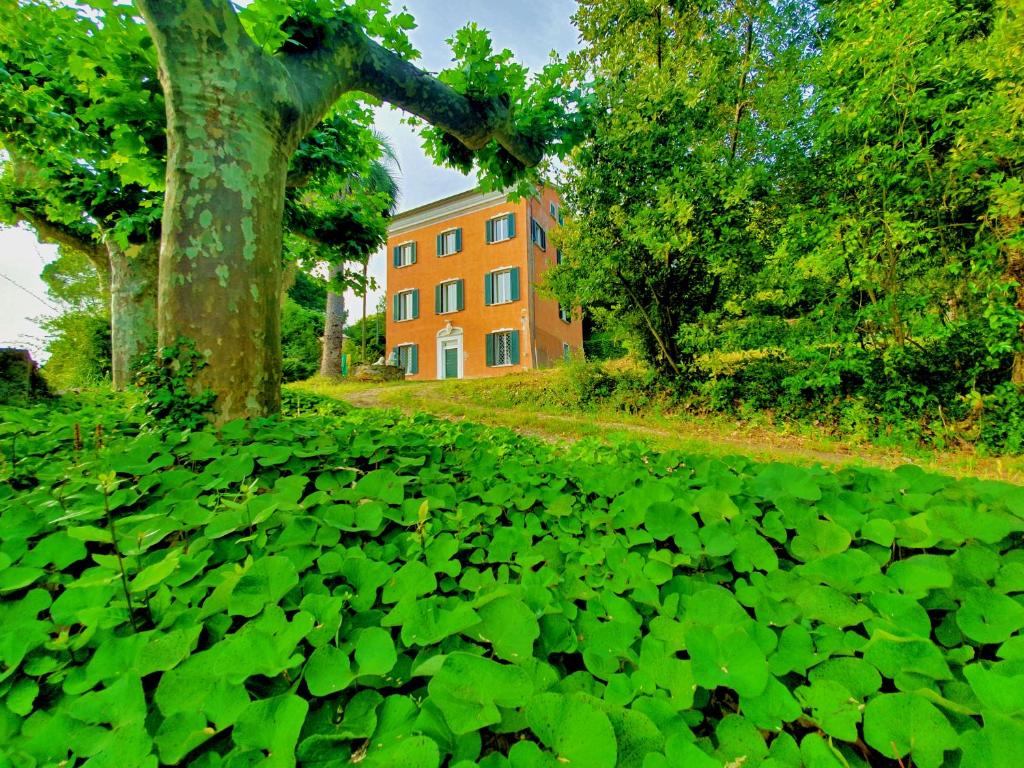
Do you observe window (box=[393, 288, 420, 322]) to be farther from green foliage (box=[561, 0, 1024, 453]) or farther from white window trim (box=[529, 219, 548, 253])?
green foliage (box=[561, 0, 1024, 453])

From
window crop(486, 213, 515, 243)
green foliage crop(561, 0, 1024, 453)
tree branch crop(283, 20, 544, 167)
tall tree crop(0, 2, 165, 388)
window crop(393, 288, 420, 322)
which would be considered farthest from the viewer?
window crop(393, 288, 420, 322)

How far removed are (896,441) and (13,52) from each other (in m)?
11.1

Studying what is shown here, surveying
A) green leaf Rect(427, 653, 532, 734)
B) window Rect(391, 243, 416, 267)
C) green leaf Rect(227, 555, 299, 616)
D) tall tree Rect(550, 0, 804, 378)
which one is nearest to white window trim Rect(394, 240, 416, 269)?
window Rect(391, 243, 416, 267)

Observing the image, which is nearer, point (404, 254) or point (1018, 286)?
point (1018, 286)

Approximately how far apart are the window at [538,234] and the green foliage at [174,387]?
15560 millimetres

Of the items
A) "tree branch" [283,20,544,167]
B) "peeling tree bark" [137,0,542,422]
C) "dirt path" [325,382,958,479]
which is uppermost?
"tree branch" [283,20,544,167]

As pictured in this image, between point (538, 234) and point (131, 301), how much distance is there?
13.5m

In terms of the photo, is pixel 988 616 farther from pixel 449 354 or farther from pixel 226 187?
pixel 449 354

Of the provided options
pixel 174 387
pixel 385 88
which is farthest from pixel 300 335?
pixel 174 387

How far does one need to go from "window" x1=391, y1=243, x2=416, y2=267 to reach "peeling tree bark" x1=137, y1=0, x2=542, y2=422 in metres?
17.2

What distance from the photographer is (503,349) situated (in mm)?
16297

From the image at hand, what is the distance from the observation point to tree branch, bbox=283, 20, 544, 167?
101 inches

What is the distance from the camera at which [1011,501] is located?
950 mm

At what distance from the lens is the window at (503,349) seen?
15969 millimetres
